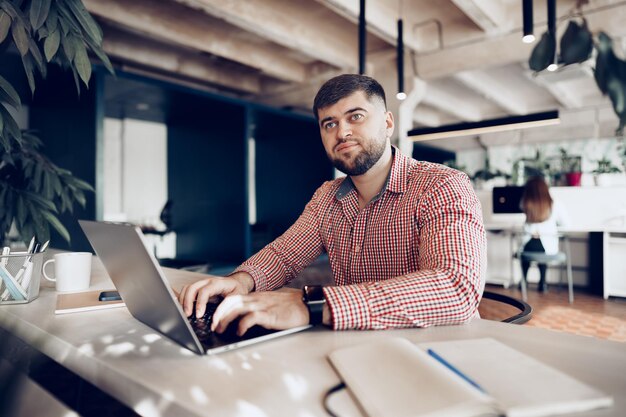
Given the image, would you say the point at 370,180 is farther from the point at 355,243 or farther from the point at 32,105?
the point at 32,105

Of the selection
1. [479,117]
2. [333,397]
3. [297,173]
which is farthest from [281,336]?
[479,117]

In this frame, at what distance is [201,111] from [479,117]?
24.0 feet

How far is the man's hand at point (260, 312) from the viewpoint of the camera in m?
0.89

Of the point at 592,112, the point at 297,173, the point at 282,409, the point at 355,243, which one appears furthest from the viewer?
the point at 592,112

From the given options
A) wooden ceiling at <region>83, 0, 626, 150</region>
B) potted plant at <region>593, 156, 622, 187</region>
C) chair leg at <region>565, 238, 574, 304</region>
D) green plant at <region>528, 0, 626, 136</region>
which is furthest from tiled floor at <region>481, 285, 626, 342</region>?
green plant at <region>528, 0, 626, 136</region>

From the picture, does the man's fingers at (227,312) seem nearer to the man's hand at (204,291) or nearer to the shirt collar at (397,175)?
the man's hand at (204,291)

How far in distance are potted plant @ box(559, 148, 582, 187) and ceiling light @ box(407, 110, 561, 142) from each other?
1.29 meters

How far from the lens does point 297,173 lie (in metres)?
7.75

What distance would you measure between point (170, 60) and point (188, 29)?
126cm

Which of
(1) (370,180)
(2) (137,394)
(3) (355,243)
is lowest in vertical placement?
(2) (137,394)

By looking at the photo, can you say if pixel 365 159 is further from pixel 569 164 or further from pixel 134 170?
pixel 134 170

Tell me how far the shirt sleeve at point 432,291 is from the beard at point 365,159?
0.45 metres

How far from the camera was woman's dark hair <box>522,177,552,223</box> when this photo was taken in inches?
204

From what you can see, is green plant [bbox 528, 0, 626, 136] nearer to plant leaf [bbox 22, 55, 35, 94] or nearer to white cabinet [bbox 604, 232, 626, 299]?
plant leaf [bbox 22, 55, 35, 94]
